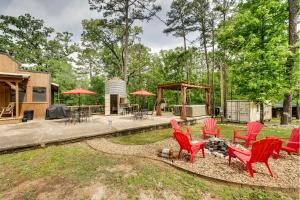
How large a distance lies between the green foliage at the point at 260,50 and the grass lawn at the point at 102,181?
762cm

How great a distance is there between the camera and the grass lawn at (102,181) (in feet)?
9.43

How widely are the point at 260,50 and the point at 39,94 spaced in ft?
49.1

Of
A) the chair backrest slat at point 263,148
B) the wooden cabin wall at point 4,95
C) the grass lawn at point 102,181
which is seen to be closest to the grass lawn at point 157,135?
the grass lawn at point 102,181

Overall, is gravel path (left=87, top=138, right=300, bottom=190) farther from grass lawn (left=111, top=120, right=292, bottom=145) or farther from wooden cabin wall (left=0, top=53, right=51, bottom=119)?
wooden cabin wall (left=0, top=53, right=51, bottom=119)

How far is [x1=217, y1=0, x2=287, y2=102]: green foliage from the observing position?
8.75 meters

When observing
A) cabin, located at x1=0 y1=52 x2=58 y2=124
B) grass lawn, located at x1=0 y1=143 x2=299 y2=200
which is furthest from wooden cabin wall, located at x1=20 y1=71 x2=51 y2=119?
grass lawn, located at x1=0 y1=143 x2=299 y2=200

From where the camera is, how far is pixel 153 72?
949 inches

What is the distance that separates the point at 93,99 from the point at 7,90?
1307 centimetres

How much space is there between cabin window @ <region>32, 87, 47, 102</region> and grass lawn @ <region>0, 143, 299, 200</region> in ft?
27.0

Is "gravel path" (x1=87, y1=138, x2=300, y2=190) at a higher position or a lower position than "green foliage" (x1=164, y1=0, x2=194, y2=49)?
lower

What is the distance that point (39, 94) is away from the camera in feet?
38.7

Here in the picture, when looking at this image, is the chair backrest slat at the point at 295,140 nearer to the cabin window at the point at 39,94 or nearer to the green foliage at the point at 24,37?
the cabin window at the point at 39,94

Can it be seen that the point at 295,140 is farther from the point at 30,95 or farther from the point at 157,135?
the point at 30,95

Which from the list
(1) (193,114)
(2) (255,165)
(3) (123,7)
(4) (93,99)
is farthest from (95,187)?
(4) (93,99)
